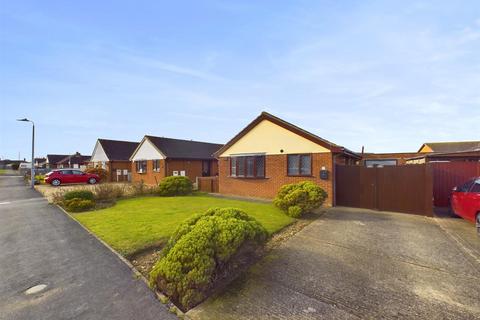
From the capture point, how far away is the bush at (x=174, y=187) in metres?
15.8

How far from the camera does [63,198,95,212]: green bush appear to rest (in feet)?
36.6

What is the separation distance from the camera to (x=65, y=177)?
77.2ft

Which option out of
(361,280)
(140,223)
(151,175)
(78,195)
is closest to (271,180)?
(140,223)

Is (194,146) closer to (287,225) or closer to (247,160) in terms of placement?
(247,160)

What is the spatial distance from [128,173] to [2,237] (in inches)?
913

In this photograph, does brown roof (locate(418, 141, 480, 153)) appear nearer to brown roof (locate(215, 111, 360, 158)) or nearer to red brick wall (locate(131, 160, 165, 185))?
brown roof (locate(215, 111, 360, 158))

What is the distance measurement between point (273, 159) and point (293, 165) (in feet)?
4.47

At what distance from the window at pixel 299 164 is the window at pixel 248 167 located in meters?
1.95

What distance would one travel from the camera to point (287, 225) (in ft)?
→ 26.6

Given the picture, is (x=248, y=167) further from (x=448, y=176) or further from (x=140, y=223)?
(x=448, y=176)

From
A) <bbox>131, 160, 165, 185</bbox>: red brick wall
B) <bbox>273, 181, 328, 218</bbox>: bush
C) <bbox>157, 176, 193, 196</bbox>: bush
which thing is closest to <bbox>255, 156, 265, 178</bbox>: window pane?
<bbox>273, 181, 328, 218</bbox>: bush

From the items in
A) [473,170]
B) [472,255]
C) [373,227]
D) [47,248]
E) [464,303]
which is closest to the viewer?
[464,303]

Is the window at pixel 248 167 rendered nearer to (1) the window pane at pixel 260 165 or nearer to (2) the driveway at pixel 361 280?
(1) the window pane at pixel 260 165

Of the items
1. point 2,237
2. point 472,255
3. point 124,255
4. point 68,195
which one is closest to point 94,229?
point 2,237
